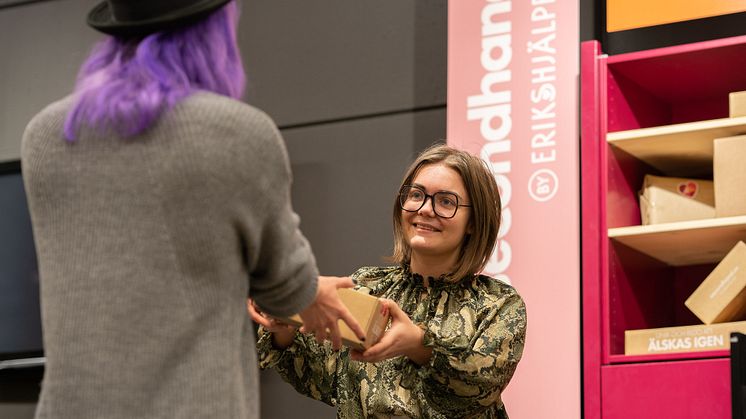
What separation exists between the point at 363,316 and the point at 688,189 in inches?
52.6

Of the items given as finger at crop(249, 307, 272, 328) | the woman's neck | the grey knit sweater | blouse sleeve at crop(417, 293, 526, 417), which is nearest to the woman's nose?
the woman's neck

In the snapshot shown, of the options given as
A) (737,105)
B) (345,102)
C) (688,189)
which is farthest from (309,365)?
(345,102)

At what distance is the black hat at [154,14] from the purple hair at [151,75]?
23 millimetres

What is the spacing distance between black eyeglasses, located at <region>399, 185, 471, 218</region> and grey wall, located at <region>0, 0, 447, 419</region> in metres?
1.10

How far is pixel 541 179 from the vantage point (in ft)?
11.4

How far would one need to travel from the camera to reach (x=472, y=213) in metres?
2.86

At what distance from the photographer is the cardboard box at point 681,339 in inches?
118

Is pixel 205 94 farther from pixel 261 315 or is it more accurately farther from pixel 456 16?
pixel 456 16

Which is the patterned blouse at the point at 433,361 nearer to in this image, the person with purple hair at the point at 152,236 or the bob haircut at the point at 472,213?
the bob haircut at the point at 472,213

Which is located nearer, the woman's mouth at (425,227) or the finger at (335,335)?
the finger at (335,335)

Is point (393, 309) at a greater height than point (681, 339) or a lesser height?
greater

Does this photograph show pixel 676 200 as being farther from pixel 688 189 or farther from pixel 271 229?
pixel 271 229

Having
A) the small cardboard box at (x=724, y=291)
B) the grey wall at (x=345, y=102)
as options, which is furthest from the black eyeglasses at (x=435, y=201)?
the grey wall at (x=345, y=102)

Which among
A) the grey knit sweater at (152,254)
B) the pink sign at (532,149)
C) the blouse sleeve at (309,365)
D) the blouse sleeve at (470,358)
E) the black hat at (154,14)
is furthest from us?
the pink sign at (532,149)
